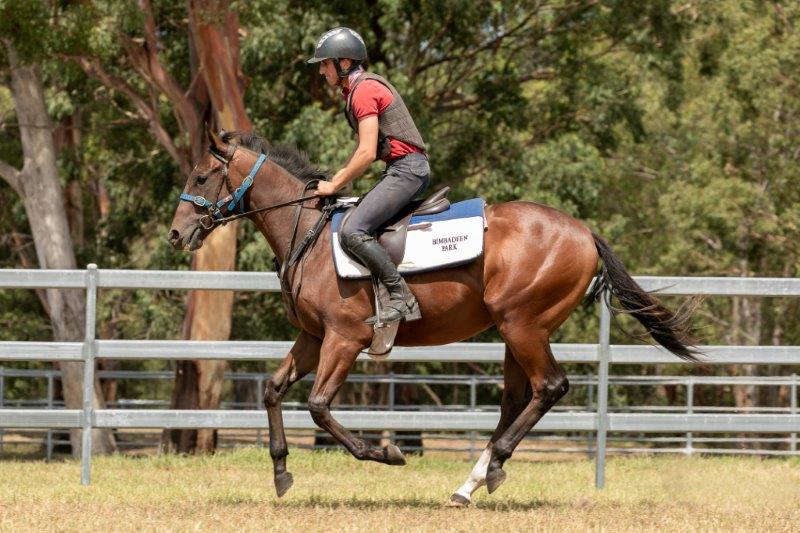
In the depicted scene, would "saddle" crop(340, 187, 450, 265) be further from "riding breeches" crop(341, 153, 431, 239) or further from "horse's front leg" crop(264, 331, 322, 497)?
"horse's front leg" crop(264, 331, 322, 497)

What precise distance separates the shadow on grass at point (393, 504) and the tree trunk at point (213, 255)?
10.2 meters

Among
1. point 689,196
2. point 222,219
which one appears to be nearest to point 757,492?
point 222,219

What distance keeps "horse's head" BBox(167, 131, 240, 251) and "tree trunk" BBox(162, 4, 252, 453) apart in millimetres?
10384

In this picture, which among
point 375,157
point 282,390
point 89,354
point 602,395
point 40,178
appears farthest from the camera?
point 40,178

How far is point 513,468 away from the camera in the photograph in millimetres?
11672

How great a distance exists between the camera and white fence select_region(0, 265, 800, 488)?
962cm

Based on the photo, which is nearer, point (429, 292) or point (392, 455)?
point (392, 455)

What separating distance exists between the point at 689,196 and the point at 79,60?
15061mm

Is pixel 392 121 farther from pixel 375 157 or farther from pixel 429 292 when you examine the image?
pixel 429 292

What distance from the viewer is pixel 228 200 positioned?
8.37 meters

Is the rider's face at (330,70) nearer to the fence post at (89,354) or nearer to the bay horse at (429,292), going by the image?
the bay horse at (429,292)

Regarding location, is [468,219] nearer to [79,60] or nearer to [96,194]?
[79,60]

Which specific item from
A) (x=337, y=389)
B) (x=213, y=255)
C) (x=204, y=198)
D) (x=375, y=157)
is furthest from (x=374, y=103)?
(x=213, y=255)

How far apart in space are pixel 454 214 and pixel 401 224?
0.35 m
